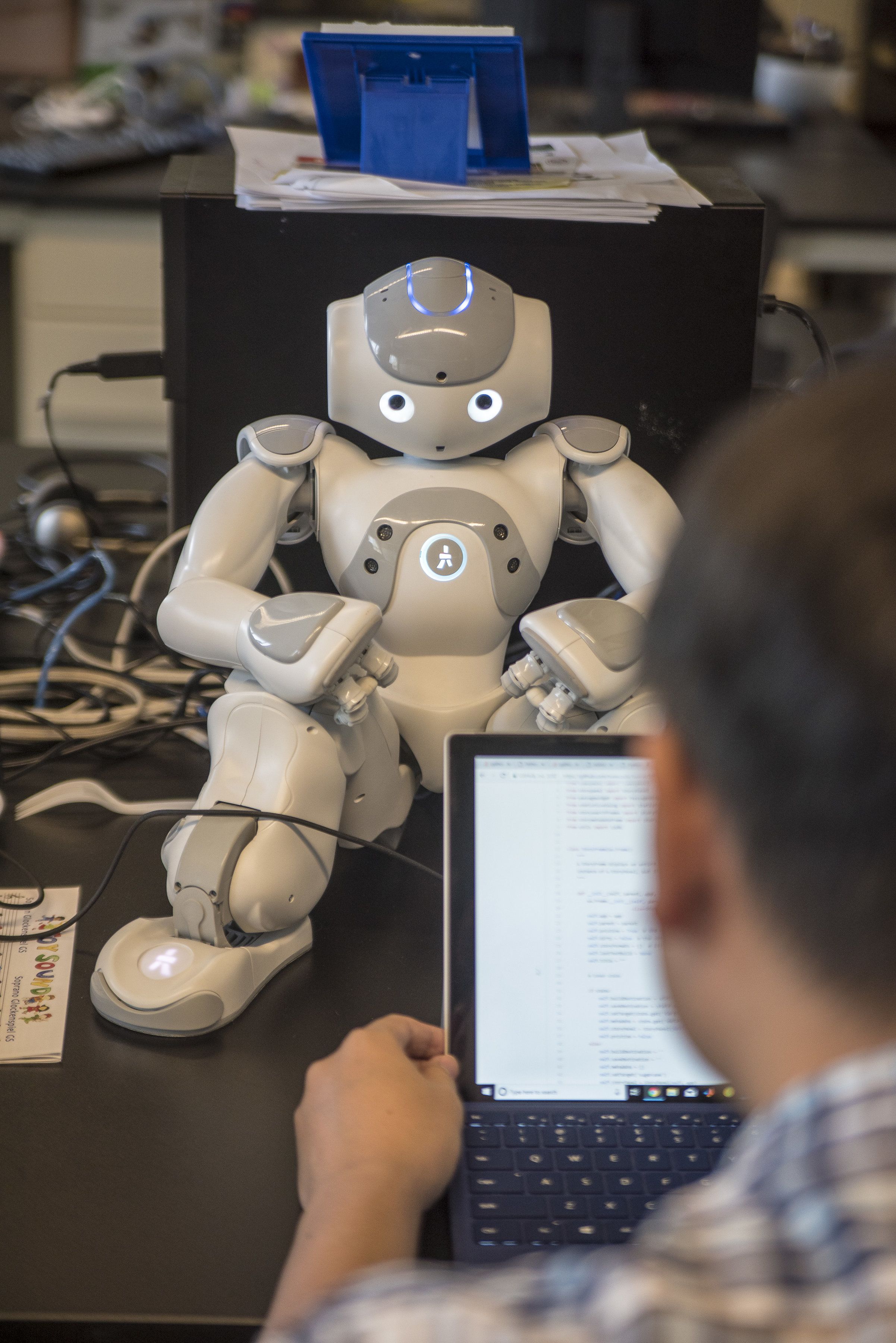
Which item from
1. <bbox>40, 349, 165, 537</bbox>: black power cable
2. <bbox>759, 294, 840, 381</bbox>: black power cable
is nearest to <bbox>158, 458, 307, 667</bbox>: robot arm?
<bbox>40, 349, 165, 537</bbox>: black power cable

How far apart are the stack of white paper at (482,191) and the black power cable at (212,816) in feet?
1.58

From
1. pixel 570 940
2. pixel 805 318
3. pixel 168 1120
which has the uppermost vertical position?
pixel 805 318

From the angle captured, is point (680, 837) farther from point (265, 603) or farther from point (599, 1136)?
point (265, 603)

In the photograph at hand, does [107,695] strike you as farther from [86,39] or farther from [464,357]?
[86,39]

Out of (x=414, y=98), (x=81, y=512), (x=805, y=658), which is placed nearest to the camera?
(x=805, y=658)

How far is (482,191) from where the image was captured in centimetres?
100

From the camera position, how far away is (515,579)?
0.90 meters

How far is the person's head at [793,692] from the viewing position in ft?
1.00

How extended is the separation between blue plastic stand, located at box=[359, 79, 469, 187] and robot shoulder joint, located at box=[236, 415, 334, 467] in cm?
26

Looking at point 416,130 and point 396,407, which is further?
point 416,130

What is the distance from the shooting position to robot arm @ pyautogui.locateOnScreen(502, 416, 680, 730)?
2.68 feet

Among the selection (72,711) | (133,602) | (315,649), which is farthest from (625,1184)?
(133,602)

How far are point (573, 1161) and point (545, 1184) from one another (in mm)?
19

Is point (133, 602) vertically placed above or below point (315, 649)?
below
